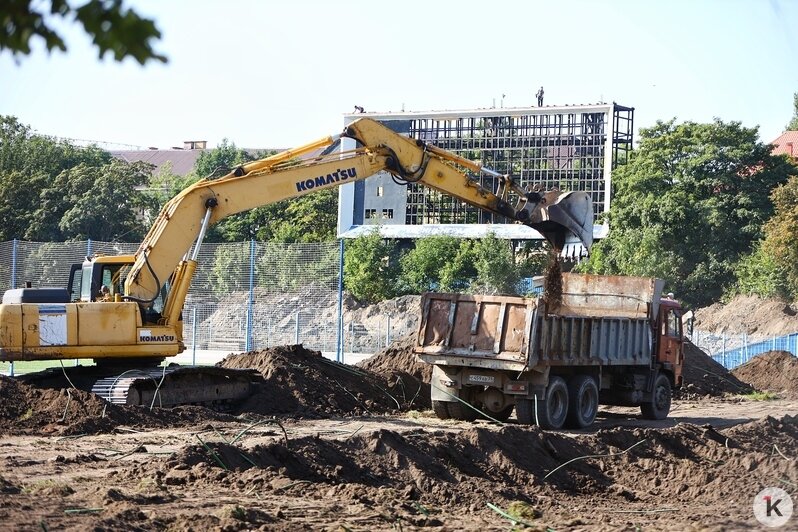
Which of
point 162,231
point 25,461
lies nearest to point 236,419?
point 162,231

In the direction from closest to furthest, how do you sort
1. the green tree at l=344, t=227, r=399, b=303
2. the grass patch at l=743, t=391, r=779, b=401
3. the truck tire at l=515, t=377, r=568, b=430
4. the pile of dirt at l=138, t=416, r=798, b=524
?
the pile of dirt at l=138, t=416, r=798, b=524, the truck tire at l=515, t=377, r=568, b=430, the grass patch at l=743, t=391, r=779, b=401, the green tree at l=344, t=227, r=399, b=303

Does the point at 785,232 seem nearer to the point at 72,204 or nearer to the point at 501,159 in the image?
the point at 501,159

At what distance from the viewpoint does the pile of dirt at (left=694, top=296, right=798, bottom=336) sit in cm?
4359

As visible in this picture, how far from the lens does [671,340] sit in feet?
72.4

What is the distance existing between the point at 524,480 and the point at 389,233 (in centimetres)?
4694

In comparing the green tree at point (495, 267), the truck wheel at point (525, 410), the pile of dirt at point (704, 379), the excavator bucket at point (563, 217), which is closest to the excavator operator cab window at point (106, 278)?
the truck wheel at point (525, 410)

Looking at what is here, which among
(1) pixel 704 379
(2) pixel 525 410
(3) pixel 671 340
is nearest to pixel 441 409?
(2) pixel 525 410

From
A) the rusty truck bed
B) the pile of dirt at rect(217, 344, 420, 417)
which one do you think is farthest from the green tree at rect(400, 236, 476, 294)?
the rusty truck bed

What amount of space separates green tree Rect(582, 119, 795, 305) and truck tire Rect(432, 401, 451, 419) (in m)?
31.4

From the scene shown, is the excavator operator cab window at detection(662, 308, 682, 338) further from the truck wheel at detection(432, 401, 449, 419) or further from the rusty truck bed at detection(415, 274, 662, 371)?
the truck wheel at detection(432, 401, 449, 419)

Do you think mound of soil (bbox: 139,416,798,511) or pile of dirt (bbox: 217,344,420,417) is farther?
pile of dirt (bbox: 217,344,420,417)

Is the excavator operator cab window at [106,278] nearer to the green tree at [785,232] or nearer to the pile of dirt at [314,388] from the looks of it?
the pile of dirt at [314,388]

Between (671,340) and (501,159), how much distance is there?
3706 centimetres

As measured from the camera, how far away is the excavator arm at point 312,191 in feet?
59.7
